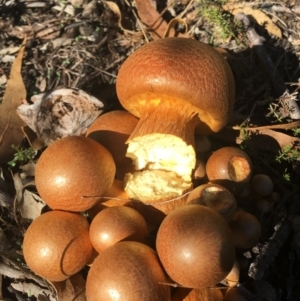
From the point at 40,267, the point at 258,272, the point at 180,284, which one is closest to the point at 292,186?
the point at 258,272

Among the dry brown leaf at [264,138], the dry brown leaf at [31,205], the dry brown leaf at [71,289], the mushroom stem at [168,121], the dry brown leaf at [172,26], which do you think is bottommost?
the dry brown leaf at [71,289]

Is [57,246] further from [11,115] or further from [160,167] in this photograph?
[11,115]

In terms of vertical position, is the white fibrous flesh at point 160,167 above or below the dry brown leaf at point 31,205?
above

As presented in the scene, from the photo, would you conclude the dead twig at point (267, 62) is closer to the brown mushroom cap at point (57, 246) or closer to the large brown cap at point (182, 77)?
the large brown cap at point (182, 77)

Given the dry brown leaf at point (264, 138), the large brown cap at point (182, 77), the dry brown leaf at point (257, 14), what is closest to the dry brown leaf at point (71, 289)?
the large brown cap at point (182, 77)

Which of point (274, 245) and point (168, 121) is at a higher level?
point (168, 121)

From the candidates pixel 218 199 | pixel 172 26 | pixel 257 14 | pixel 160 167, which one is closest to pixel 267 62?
pixel 257 14

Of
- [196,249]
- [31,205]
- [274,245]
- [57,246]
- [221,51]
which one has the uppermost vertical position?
[221,51]
